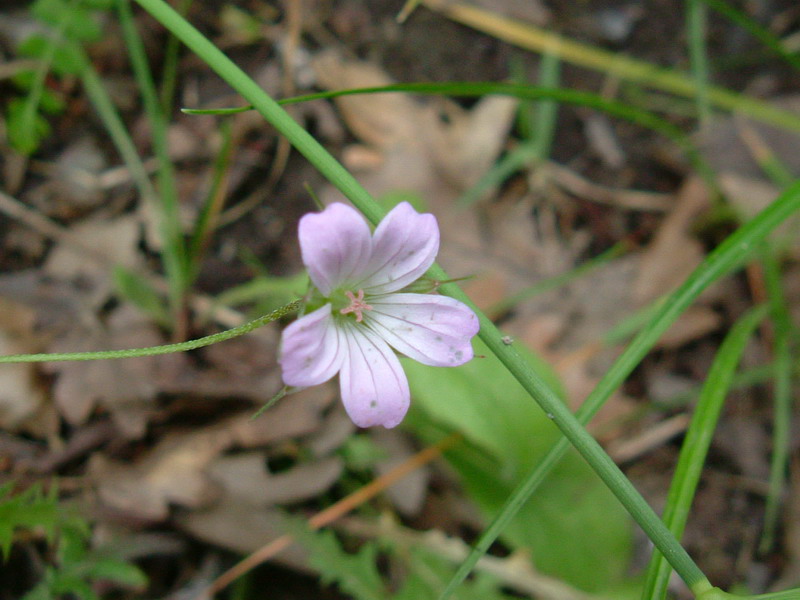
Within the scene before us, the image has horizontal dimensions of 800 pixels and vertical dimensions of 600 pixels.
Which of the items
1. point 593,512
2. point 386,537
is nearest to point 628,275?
point 593,512

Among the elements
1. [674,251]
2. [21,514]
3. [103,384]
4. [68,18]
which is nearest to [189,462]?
[103,384]

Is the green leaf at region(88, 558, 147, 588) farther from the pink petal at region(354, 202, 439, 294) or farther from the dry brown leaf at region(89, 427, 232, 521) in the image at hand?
the pink petal at region(354, 202, 439, 294)

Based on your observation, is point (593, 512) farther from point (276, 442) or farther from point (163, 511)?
point (163, 511)

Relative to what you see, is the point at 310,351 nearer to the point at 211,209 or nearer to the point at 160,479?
the point at 160,479

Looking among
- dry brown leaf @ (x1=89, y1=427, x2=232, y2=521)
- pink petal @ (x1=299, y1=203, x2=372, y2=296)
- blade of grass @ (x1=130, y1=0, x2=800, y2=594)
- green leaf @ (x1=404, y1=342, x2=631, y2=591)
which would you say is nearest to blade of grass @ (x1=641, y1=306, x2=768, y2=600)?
blade of grass @ (x1=130, y1=0, x2=800, y2=594)

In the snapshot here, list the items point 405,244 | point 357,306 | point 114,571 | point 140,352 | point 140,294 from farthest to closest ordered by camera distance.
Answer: point 140,294 → point 114,571 → point 357,306 → point 405,244 → point 140,352

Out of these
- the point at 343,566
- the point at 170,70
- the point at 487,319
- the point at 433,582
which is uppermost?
the point at 170,70

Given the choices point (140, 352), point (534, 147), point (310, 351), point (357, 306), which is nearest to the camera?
point (140, 352)
